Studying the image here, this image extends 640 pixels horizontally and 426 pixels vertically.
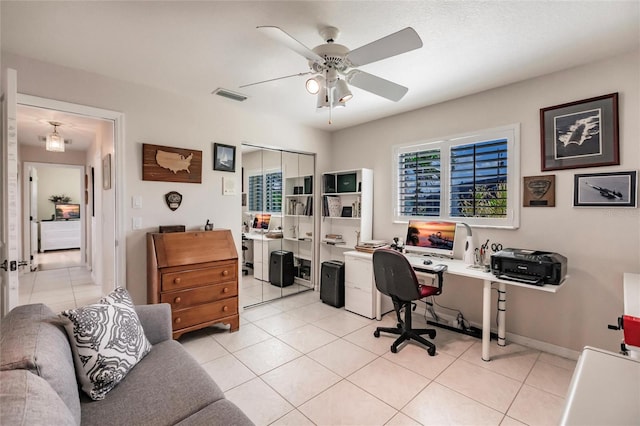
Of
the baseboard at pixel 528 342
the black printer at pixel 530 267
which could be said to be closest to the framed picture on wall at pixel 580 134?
the black printer at pixel 530 267

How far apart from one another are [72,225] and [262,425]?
9048mm

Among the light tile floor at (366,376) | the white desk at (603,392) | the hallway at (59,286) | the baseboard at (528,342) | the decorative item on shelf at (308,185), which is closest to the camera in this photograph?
the white desk at (603,392)

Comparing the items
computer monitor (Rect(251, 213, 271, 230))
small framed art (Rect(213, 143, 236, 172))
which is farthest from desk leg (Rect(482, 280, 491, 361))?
small framed art (Rect(213, 143, 236, 172))

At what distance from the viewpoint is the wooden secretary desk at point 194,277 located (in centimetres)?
267

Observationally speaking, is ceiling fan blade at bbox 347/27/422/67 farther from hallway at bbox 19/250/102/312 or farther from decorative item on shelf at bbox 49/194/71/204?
decorative item on shelf at bbox 49/194/71/204

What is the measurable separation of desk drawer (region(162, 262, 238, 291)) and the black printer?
252 cm

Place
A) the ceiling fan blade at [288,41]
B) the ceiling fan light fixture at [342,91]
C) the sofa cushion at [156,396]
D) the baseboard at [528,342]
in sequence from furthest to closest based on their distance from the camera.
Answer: the baseboard at [528,342] → the ceiling fan light fixture at [342,91] → the ceiling fan blade at [288,41] → the sofa cushion at [156,396]

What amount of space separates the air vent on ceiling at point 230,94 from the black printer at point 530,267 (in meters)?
2.97

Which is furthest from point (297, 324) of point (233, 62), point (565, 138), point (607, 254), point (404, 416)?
point (565, 138)

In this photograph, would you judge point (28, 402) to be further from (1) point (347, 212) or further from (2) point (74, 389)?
(1) point (347, 212)

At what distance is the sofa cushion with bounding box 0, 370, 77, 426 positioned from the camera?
769 mm

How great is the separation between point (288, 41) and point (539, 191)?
2565mm

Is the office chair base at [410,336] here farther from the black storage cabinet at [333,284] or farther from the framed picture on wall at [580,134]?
the framed picture on wall at [580,134]

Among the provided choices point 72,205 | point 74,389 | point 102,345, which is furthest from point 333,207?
point 72,205
